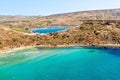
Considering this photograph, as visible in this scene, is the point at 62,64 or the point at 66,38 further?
the point at 66,38

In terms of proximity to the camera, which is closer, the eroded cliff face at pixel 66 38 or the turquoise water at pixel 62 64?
the turquoise water at pixel 62 64

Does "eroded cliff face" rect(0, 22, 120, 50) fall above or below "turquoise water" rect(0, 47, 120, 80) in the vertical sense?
above

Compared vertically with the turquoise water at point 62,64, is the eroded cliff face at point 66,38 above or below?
above

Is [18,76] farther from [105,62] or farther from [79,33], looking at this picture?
[79,33]

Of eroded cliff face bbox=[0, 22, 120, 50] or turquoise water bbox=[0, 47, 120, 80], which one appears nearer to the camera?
turquoise water bbox=[0, 47, 120, 80]
